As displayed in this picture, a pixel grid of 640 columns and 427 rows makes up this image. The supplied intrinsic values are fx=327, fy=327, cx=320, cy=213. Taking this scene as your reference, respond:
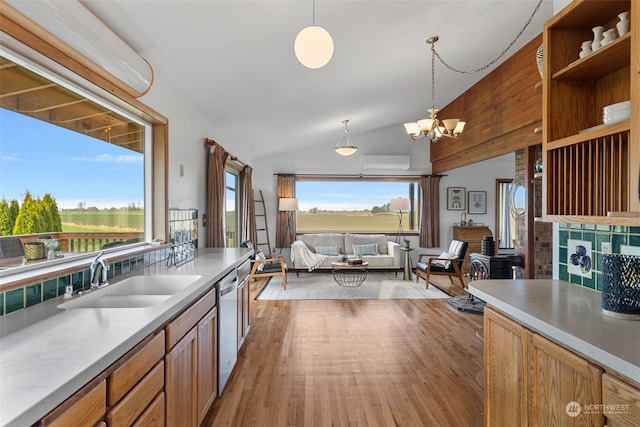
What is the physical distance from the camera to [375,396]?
2.35 meters

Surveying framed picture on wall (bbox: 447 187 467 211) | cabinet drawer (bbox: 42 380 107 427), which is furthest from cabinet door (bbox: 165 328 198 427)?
framed picture on wall (bbox: 447 187 467 211)

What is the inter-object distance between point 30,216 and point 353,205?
6599 mm

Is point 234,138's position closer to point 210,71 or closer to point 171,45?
point 210,71

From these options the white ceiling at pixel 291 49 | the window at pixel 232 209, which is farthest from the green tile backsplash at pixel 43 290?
the window at pixel 232 209

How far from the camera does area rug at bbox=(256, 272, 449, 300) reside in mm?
5145

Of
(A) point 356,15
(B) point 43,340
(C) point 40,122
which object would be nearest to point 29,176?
(C) point 40,122

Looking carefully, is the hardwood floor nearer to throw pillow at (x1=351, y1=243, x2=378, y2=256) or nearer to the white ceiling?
the white ceiling

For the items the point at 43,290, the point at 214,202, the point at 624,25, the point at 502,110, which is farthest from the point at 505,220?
the point at 43,290

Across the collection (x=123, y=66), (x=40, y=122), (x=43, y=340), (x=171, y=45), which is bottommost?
(x=43, y=340)

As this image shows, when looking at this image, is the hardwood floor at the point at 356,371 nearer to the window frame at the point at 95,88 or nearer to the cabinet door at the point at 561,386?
the cabinet door at the point at 561,386

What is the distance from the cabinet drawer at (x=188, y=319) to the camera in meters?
1.46

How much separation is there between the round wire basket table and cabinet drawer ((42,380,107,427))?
4631mm

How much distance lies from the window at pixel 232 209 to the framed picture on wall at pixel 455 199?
484 centimetres

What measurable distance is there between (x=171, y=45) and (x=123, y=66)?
1.60 ft
